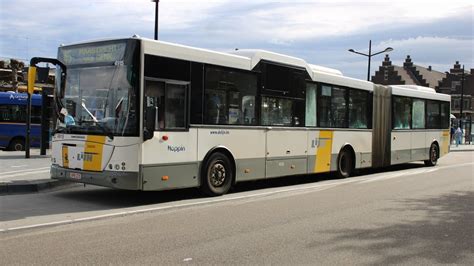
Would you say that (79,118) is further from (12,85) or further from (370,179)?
(12,85)

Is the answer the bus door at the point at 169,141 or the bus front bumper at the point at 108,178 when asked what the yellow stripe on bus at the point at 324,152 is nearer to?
the bus door at the point at 169,141

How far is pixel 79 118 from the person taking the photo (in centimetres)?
1003

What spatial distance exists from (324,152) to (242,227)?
7177 mm

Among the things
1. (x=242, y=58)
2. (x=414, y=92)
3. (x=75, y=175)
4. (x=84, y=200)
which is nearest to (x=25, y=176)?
(x=84, y=200)

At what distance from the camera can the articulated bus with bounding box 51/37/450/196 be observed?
9.43 m

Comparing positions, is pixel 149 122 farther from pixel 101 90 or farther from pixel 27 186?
pixel 27 186

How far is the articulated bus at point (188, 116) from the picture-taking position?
943 cm

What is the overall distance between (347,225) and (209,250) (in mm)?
2710

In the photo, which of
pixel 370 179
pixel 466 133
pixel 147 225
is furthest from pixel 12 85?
pixel 466 133

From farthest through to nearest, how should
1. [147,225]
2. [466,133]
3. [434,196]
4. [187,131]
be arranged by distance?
[466,133]
[434,196]
[187,131]
[147,225]

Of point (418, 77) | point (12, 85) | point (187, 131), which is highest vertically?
point (418, 77)

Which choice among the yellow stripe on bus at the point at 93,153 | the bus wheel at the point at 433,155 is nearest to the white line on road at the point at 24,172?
the yellow stripe on bus at the point at 93,153

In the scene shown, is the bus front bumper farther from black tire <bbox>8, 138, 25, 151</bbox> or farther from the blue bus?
the blue bus

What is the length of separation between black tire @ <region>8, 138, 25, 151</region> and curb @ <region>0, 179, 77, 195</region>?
14.1 m
